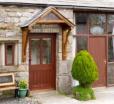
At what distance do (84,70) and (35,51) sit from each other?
2.08 m

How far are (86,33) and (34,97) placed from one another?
3.33 m

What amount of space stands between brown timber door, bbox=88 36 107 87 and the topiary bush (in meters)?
1.70

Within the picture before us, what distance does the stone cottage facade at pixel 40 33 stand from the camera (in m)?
13.2

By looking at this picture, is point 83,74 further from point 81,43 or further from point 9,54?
point 9,54

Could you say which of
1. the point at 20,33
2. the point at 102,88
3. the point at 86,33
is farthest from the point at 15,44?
the point at 102,88

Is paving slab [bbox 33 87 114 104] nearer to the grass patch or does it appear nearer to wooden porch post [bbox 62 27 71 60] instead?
the grass patch

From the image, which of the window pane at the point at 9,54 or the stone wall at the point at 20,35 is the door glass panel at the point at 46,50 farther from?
the window pane at the point at 9,54

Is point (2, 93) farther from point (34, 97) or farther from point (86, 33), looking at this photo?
point (86, 33)

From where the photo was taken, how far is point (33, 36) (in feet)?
45.6

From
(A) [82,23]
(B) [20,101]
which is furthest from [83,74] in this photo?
(A) [82,23]

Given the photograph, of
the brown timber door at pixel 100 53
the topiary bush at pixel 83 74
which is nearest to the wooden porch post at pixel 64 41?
the topiary bush at pixel 83 74

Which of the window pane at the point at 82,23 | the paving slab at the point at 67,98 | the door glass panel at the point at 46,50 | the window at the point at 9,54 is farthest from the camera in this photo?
the window pane at the point at 82,23

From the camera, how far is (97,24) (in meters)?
15.1

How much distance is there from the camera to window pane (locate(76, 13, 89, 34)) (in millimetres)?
14727
